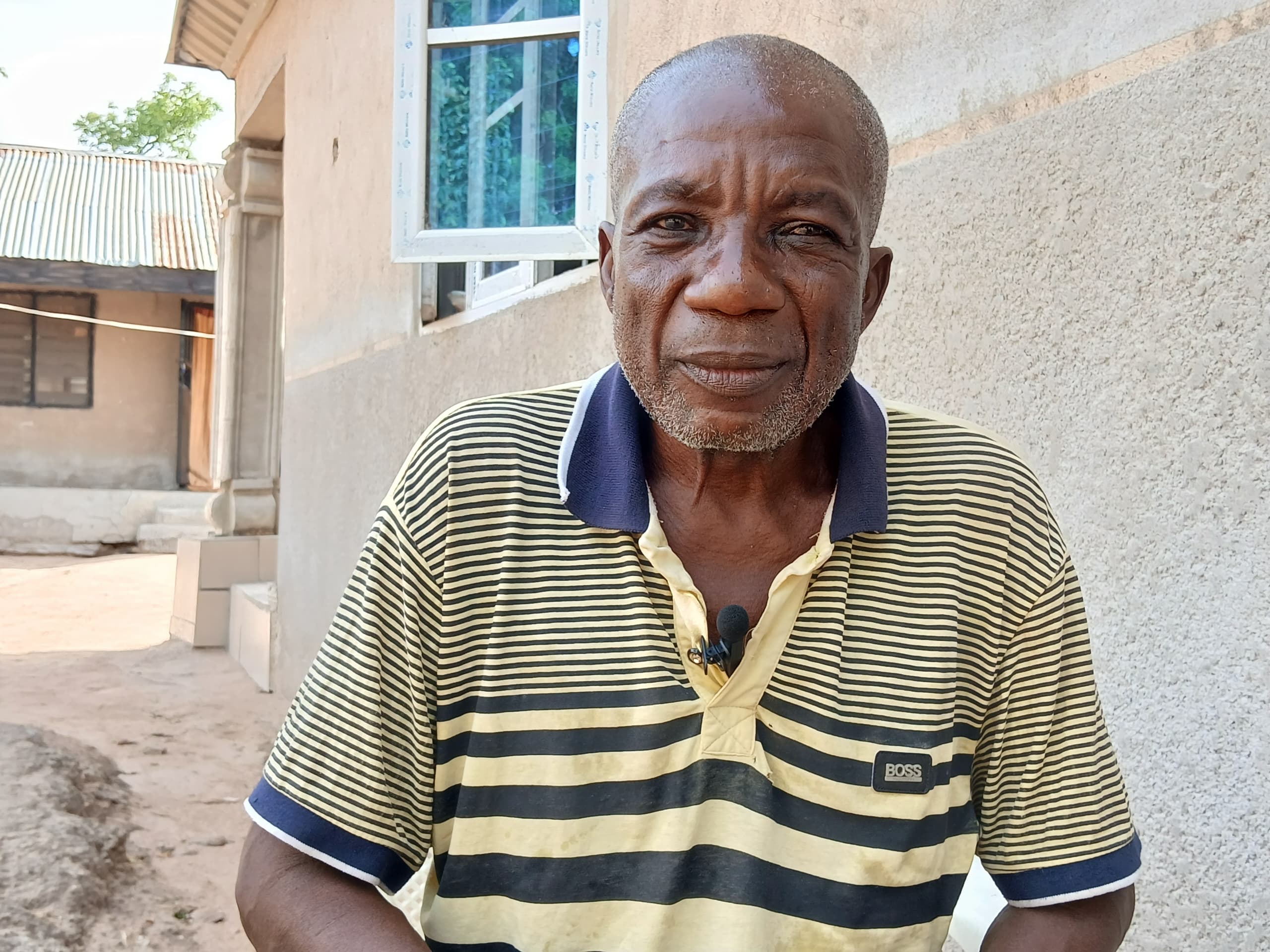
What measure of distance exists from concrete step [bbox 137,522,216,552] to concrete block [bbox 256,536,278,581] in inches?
200

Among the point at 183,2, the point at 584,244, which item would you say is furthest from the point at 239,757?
the point at 183,2

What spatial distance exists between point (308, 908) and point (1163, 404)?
1.39 m

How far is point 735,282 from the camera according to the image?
1.13 m

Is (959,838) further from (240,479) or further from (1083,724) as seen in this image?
(240,479)

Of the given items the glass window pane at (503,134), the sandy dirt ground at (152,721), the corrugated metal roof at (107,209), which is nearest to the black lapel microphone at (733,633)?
the glass window pane at (503,134)

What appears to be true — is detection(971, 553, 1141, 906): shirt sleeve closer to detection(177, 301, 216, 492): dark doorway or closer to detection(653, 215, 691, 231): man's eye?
detection(653, 215, 691, 231): man's eye

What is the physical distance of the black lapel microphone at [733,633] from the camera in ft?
3.80

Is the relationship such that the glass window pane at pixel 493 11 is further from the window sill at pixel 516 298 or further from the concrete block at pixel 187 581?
the concrete block at pixel 187 581

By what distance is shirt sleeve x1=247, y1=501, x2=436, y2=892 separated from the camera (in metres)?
1.10

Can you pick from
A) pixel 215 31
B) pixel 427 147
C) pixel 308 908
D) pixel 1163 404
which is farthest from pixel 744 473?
pixel 215 31

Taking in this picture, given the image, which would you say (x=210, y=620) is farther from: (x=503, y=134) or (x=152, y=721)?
(x=503, y=134)

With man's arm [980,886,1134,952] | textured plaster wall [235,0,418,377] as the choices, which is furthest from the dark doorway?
man's arm [980,886,1134,952]

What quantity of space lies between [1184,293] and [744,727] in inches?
41.2

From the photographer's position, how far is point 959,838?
121 centimetres
